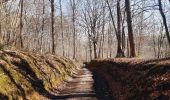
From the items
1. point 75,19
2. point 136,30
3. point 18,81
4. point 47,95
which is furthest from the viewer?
point 136,30

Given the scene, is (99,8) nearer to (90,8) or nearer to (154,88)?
(90,8)

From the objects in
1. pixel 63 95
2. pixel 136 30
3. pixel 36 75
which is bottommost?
pixel 63 95

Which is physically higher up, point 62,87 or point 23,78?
point 23,78

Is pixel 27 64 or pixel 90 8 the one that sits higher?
pixel 90 8

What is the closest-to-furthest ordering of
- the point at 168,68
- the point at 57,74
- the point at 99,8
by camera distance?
1. the point at 168,68
2. the point at 57,74
3. the point at 99,8

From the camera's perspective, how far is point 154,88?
12.2 metres

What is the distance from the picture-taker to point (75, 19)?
76125mm

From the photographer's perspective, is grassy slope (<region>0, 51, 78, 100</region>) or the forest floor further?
grassy slope (<region>0, 51, 78, 100</region>)

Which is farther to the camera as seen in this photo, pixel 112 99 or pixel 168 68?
pixel 112 99

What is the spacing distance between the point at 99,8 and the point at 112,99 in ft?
171

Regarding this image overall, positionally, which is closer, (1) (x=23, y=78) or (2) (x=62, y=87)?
(1) (x=23, y=78)

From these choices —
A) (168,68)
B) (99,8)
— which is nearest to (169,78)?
(168,68)

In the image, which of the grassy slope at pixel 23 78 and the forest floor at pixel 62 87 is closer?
the forest floor at pixel 62 87

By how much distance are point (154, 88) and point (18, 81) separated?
735cm
